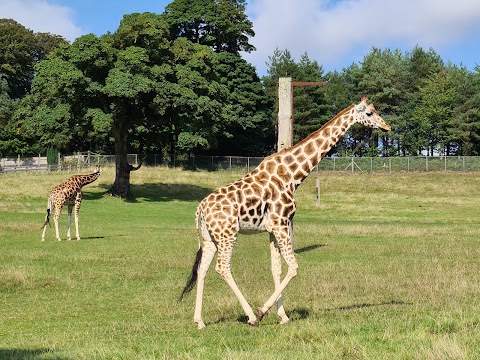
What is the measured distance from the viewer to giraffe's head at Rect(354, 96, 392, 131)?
11.1 meters

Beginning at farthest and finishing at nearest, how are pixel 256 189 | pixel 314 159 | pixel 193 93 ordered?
pixel 193 93 < pixel 314 159 < pixel 256 189

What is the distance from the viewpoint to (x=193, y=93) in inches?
1767

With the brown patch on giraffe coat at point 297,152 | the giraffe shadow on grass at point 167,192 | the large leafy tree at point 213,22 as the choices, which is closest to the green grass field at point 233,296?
the brown patch on giraffe coat at point 297,152

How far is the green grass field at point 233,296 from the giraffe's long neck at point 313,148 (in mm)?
2473

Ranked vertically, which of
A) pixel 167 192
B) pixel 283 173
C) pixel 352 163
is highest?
pixel 283 173

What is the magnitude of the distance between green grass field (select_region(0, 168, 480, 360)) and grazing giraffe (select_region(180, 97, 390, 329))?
624 mm

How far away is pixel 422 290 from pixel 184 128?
34838mm

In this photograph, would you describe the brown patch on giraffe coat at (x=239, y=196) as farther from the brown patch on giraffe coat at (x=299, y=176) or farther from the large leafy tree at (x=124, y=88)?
the large leafy tree at (x=124, y=88)

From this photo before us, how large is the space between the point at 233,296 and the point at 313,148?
11.9 feet

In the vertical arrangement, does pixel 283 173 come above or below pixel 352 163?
above

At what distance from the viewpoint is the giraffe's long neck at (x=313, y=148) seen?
10.6 meters

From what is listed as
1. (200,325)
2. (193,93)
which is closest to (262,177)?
(200,325)

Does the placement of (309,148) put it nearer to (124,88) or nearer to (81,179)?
(81,179)

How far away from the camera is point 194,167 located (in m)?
73.0
